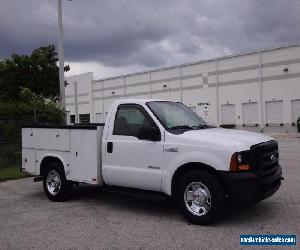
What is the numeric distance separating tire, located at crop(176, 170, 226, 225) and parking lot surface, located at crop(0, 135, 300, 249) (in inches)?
6.9

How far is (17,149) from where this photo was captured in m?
16.2

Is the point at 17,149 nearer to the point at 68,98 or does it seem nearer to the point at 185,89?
the point at 185,89

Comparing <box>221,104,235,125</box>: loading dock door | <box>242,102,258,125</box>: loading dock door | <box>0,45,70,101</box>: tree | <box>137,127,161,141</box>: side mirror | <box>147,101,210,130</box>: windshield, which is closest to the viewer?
<box>137,127,161,141</box>: side mirror

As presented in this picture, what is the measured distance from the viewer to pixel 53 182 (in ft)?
30.7

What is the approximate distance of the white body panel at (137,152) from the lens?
6887 millimetres

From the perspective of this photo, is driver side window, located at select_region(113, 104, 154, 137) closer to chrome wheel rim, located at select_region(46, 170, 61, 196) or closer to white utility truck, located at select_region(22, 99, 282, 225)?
white utility truck, located at select_region(22, 99, 282, 225)

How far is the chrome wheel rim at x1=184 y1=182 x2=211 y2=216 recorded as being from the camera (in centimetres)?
691

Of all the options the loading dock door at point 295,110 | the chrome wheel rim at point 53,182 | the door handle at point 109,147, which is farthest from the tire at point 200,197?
the loading dock door at point 295,110

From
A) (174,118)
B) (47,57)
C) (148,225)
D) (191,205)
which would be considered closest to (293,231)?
(191,205)

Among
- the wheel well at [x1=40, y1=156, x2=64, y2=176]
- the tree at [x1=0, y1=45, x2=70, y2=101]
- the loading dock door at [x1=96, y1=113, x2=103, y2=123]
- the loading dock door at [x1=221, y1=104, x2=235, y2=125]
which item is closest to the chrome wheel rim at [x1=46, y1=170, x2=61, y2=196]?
the wheel well at [x1=40, y1=156, x2=64, y2=176]

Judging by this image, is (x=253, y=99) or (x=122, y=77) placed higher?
(x=122, y=77)

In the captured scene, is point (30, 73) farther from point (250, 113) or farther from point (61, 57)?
point (250, 113)

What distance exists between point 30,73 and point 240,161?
101 ft

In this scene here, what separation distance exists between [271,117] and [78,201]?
1438 inches
